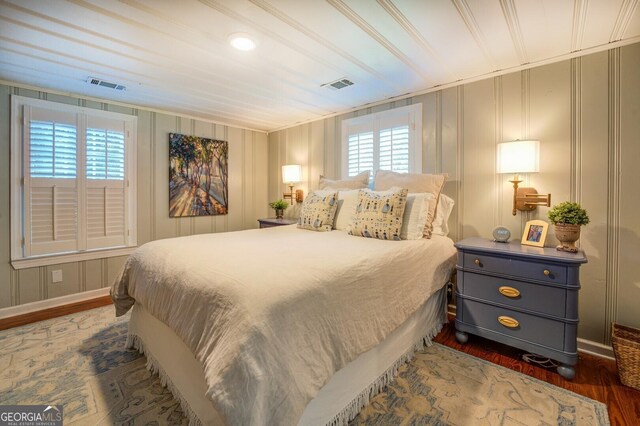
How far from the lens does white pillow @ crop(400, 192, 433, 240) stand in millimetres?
2318

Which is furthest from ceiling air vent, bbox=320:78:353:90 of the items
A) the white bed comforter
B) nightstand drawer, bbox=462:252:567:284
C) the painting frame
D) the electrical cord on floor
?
the electrical cord on floor

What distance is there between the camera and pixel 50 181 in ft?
9.62

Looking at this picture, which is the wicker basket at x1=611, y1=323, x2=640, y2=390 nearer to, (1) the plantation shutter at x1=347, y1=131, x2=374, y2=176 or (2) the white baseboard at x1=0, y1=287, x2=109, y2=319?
(1) the plantation shutter at x1=347, y1=131, x2=374, y2=176

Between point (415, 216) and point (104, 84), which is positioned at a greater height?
point (104, 84)

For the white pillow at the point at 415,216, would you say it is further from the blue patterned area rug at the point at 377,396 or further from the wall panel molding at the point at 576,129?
the wall panel molding at the point at 576,129

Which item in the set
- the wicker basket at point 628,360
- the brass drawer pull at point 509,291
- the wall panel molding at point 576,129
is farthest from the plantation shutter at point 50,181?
the wicker basket at point 628,360

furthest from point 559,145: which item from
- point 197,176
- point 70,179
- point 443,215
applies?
point 70,179

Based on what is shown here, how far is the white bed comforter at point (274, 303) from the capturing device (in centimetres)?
100

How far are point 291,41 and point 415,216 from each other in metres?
1.64

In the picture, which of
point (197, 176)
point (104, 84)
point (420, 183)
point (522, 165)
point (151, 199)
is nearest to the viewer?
point (522, 165)

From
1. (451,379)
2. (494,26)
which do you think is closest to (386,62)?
(494,26)

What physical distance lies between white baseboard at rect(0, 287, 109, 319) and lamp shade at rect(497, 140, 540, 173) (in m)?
4.37

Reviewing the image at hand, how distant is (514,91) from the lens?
2.46 meters

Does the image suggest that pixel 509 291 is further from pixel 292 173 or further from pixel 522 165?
pixel 292 173
